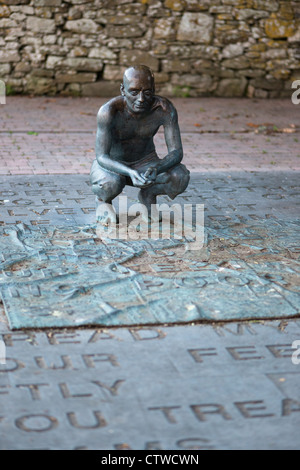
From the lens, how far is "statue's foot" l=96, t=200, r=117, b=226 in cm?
557

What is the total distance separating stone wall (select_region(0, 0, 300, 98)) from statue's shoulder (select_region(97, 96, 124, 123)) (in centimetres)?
671

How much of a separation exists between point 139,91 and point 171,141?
498mm

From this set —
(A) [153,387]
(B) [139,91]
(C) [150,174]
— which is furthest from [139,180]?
(A) [153,387]

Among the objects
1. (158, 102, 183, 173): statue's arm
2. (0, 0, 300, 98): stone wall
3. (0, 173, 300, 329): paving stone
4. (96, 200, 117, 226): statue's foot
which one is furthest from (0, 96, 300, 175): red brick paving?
(158, 102, 183, 173): statue's arm

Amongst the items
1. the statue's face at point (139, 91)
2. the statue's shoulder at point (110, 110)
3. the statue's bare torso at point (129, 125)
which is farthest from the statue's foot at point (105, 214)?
the statue's face at point (139, 91)

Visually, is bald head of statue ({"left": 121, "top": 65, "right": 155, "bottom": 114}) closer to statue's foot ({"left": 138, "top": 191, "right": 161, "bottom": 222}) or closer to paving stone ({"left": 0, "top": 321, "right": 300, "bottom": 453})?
statue's foot ({"left": 138, "top": 191, "right": 161, "bottom": 222})

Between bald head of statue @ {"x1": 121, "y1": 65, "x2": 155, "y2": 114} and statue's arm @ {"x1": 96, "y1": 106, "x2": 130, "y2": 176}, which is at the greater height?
bald head of statue @ {"x1": 121, "y1": 65, "x2": 155, "y2": 114}

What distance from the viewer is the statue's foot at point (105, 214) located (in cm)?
557

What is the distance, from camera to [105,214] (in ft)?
18.4

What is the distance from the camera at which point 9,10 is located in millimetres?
11391

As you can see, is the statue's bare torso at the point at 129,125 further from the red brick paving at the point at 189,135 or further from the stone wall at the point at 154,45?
the stone wall at the point at 154,45

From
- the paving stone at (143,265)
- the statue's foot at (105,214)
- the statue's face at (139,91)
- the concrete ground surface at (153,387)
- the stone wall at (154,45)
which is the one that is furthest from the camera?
the stone wall at (154,45)
